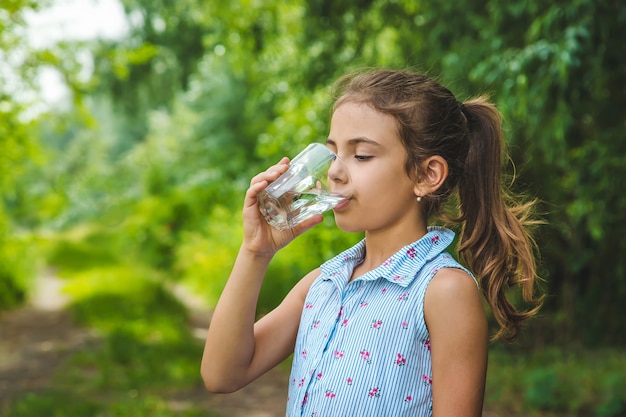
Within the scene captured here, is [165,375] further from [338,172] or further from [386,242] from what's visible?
[338,172]

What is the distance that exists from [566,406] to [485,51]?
2.35 metres

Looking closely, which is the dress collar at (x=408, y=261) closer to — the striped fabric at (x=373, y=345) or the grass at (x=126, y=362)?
the striped fabric at (x=373, y=345)

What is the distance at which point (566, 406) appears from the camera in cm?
495

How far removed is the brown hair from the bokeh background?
1.05 ft

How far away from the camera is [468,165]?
182 centimetres

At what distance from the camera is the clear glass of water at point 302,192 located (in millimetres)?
1631

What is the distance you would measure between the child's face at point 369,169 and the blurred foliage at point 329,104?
55 cm

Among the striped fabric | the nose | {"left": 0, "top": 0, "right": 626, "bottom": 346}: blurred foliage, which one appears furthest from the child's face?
{"left": 0, "top": 0, "right": 626, "bottom": 346}: blurred foliage

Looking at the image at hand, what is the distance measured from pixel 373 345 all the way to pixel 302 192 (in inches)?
14.4

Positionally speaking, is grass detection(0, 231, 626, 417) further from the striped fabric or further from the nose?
the nose

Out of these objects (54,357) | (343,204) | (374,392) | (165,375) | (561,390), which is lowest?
(561,390)

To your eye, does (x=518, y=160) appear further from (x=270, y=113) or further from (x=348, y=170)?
(x=270, y=113)

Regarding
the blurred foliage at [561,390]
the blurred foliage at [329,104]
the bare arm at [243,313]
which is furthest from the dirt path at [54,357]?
the bare arm at [243,313]

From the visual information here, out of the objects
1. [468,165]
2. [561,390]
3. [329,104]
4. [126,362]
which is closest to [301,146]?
Result: [329,104]
